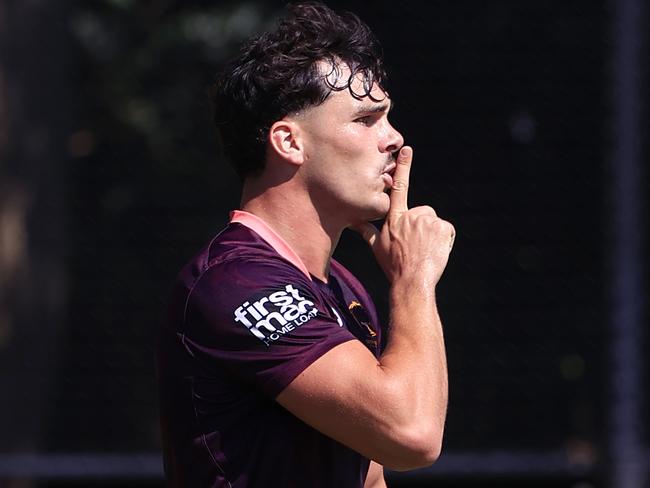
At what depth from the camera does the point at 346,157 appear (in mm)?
2652

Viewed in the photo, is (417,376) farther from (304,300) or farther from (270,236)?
(270,236)

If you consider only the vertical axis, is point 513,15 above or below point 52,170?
above

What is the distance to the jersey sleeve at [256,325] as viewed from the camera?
2.35 meters

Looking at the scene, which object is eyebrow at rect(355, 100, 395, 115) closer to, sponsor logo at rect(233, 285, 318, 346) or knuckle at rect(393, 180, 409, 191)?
knuckle at rect(393, 180, 409, 191)

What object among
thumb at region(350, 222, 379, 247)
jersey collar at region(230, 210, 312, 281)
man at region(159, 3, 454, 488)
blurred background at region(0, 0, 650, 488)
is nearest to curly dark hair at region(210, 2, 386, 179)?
man at region(159, 3, 454, 488)

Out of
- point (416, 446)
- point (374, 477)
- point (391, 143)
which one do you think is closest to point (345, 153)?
point (391, 143)

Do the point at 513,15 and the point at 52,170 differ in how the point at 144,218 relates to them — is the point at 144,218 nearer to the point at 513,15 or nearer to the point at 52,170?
the point at 52,170

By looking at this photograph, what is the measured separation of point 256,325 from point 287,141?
1.60ft

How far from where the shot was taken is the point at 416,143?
550 centimetres

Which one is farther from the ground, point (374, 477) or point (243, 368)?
point (243, 368)

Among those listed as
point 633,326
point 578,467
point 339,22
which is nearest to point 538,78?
point 633,326

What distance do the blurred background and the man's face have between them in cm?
274

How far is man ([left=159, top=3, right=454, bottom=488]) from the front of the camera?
233 centimetres

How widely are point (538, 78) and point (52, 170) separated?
7.12 ft
